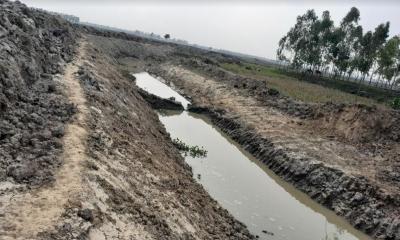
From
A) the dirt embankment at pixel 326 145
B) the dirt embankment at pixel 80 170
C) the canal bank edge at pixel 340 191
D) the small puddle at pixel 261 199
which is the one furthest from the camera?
the dirt embankment at pixel 326 145

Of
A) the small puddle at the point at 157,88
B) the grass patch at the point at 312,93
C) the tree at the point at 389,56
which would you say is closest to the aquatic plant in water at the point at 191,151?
the small puddle at the point at 157,88

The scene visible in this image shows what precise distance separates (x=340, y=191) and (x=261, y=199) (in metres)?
4.11

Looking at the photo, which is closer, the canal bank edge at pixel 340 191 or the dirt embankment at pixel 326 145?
the canal bank edge at pixel 340 191

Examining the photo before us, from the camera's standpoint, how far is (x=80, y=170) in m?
11.8

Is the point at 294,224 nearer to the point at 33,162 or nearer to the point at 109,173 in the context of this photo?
the point at 109,173

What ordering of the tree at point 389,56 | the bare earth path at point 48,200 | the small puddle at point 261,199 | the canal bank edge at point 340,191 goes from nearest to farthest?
1. the bare earth path at point 48,200
2. the small puddle at point 261,199
3. the canal bank edge at point 340,191
4. the tree at point 389,56

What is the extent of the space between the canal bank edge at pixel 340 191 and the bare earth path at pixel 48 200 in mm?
12854

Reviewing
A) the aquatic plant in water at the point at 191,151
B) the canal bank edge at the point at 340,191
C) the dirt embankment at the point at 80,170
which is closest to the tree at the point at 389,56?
the canal bank edge at the point at 340,191

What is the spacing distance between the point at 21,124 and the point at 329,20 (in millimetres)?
76841

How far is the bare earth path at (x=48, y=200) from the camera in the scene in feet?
29.0

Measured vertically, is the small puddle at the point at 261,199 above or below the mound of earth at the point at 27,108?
below

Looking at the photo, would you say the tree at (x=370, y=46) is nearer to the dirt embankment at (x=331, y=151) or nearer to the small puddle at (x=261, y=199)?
the dirt embankment at (x=331, y=151)

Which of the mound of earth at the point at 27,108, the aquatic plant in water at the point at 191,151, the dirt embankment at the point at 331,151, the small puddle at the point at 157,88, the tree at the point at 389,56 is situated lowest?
the small puddle at the point at 157,88

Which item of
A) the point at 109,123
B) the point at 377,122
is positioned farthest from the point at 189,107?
the point at 109,123
